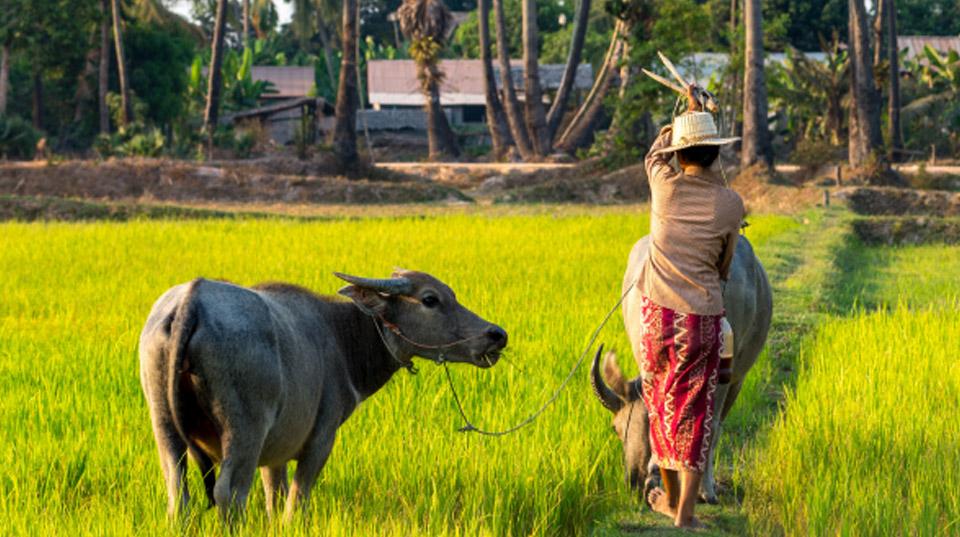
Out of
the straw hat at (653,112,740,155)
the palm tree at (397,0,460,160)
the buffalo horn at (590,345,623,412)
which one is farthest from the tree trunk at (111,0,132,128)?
the straw hat at (653,112,740,155)

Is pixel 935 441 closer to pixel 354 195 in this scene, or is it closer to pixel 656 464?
pixel 656 464

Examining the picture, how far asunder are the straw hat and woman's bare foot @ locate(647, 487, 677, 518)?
3.57ft

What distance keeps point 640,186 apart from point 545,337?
1399cm

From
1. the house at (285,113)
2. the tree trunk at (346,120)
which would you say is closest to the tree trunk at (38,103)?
the house at (285,113)

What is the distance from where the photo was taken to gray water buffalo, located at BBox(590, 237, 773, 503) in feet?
14.5

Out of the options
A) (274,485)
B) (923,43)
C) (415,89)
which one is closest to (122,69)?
(415,89)

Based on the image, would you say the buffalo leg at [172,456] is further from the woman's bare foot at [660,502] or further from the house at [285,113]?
the house at [285,113]

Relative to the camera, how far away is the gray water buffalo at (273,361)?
321cm

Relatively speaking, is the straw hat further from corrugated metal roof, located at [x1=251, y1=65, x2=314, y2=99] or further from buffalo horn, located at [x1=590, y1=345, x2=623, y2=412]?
corrugated metal roof, located at [x1=251, y1=65, x2=314, y2=99]

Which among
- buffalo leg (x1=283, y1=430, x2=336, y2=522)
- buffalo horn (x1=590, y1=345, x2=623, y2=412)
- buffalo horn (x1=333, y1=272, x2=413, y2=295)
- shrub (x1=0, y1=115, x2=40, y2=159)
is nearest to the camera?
buffalo leg (x1=283, y1=430, x2=336, y2=522)

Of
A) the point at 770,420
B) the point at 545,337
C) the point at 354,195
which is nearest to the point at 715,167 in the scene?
the point at 770,420

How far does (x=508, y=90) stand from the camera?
1033 inches

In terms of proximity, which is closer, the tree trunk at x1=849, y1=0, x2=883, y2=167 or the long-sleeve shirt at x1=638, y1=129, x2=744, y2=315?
the long-sleeve shirt at x1=638, y1=129, x2=744, y2=315

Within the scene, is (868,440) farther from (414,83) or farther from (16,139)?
(414,83)
